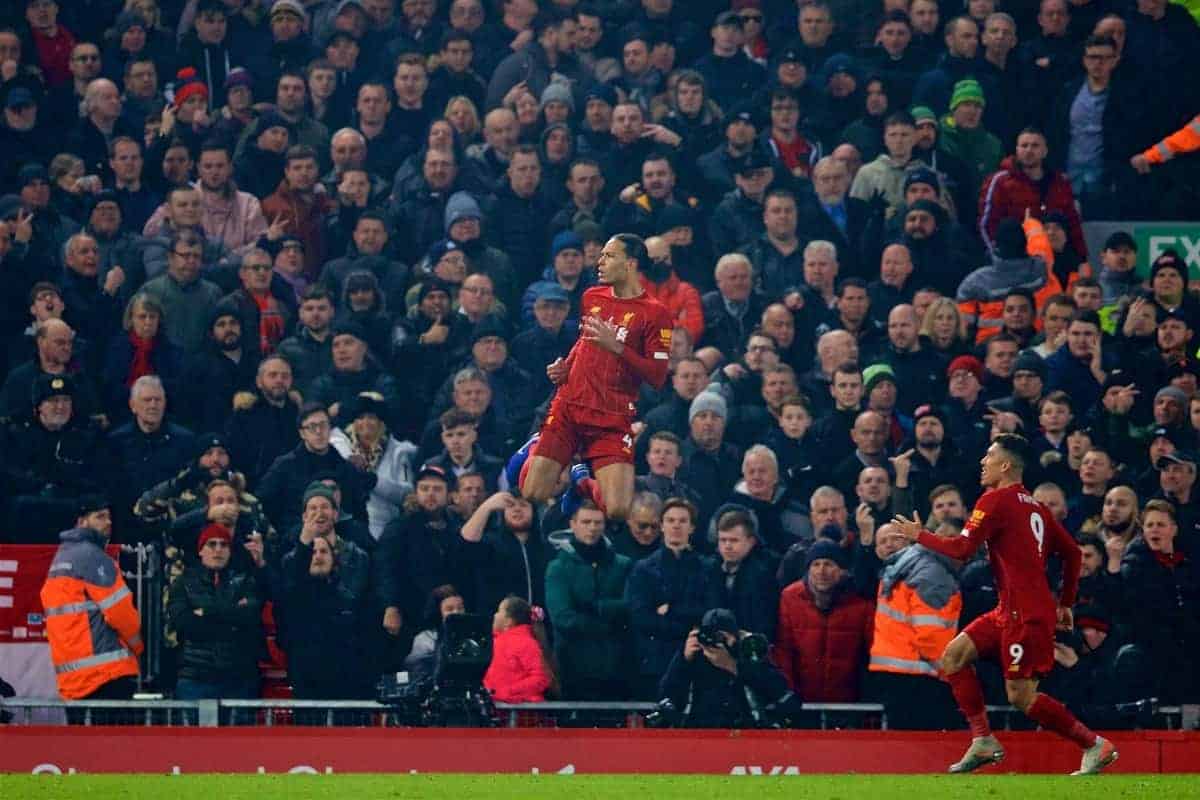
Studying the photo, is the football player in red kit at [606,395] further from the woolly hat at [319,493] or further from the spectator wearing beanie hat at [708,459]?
the spectator wearing beanie hat at [708,459]

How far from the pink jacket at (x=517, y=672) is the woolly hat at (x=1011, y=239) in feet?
19.1

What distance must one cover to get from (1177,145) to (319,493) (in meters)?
8.68

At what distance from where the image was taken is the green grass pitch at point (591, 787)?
443 inches

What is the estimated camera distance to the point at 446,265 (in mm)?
17609

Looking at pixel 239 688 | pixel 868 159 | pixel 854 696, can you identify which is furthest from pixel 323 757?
pixel 868 159

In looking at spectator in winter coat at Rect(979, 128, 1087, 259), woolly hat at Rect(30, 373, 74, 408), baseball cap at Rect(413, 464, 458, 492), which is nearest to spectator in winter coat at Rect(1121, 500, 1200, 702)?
baseball cap at Rect(413, 464, 458, 492)

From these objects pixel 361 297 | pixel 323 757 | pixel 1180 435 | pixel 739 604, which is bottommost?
pixel 323 757

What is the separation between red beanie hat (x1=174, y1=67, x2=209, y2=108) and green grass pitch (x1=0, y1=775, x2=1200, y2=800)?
8037 mm

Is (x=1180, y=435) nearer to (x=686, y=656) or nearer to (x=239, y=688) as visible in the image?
(x=686, y=656)

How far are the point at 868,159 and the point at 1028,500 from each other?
23.9 ft

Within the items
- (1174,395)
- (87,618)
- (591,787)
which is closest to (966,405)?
(1174,395)

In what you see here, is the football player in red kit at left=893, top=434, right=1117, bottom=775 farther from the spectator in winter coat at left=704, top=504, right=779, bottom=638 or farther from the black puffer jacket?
the black puffer jacket

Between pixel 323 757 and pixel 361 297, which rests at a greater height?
pixel 361 297

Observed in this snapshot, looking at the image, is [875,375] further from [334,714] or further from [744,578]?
[334,714]
